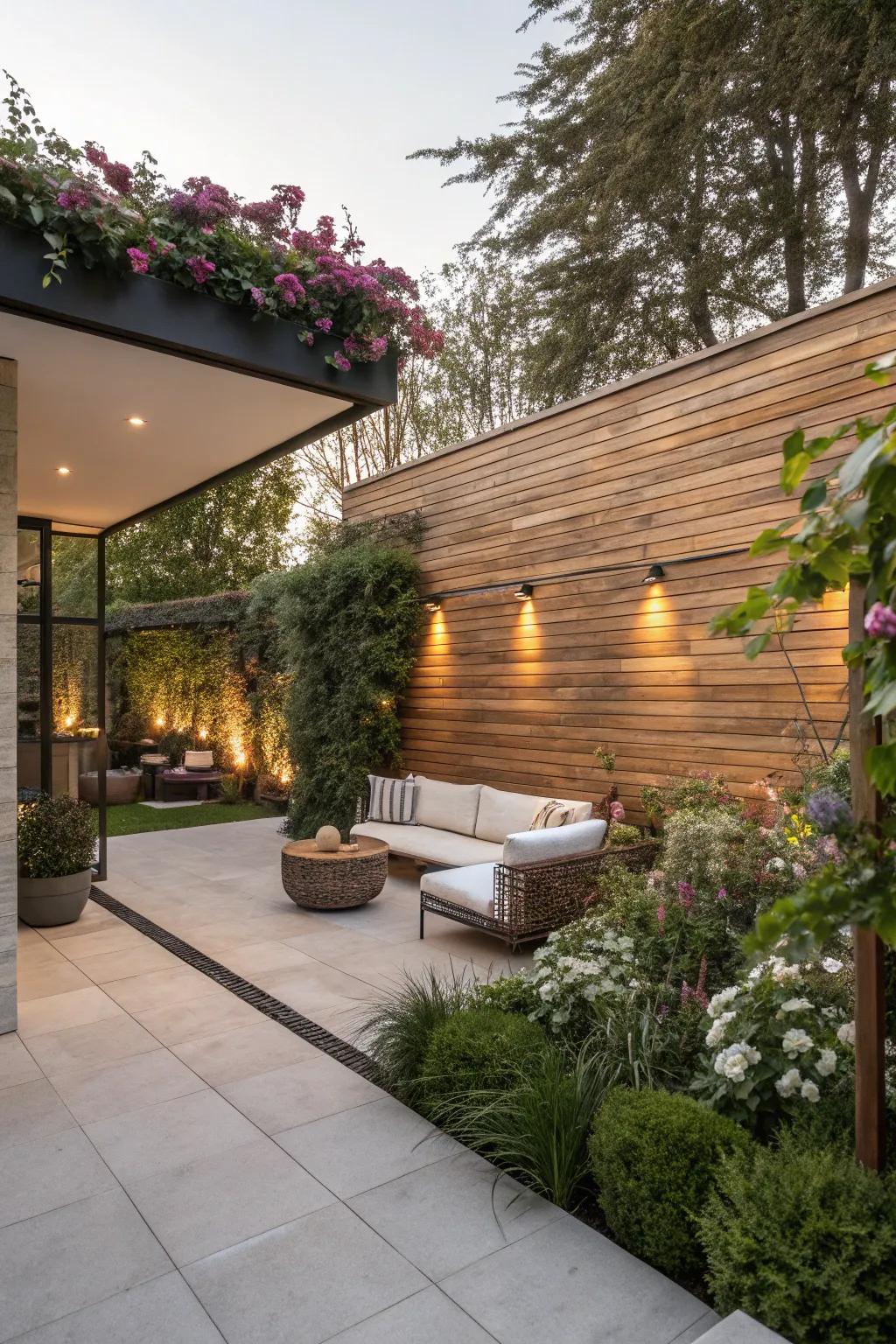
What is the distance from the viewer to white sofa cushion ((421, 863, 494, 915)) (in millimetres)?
5188

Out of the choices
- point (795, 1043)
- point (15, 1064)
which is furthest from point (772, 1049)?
point (15, 1064)

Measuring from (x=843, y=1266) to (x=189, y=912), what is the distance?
16.9 feet

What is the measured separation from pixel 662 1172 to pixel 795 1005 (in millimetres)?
625

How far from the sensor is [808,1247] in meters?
1.81

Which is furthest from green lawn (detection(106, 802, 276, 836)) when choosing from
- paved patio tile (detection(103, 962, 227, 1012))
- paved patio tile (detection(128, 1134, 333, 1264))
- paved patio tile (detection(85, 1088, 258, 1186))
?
paved patio tile (detection(128, 1134, 333, 1264))

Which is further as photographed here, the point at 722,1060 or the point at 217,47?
the point at 217,47

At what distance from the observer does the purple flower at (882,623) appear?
2.86 ft

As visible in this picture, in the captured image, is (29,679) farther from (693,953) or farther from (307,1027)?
(693,953)

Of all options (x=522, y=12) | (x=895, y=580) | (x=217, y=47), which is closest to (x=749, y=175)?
(x=522, y=12)

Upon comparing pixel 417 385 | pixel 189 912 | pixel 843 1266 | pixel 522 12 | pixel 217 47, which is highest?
pixel 522 12

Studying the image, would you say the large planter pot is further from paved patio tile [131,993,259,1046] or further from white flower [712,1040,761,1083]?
white flower [712,1040,761,1083]

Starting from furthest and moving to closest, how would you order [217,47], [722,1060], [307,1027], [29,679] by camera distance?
[217,47] < [29,679] < [307,1027] < [722,1060]

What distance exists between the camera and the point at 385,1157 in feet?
9.23

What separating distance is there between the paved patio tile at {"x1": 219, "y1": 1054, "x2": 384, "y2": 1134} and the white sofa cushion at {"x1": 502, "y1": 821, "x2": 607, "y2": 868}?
1.91m
